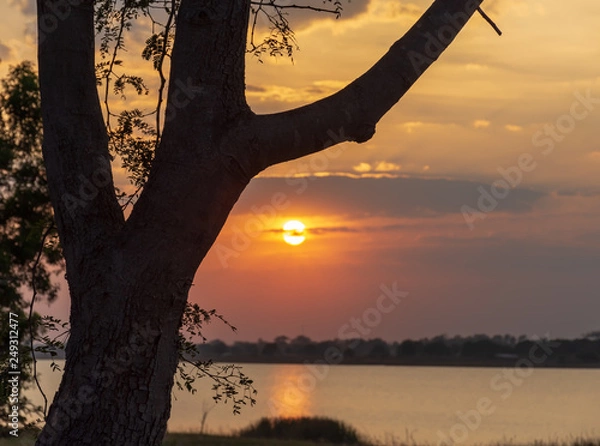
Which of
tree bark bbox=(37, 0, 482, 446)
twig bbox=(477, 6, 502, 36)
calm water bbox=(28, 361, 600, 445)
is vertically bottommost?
tree bark bbox=(37, 0, 482, 446)

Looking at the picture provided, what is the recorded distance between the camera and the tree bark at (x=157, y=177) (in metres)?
5.49

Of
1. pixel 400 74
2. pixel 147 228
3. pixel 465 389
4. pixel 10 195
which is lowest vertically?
pixel 147 228

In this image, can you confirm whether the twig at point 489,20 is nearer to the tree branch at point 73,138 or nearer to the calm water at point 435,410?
the tree branch at point 73,138

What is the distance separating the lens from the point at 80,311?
566 centimetres

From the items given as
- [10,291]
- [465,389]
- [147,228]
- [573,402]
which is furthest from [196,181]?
[465,389]

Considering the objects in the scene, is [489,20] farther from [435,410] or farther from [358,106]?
[435,410]

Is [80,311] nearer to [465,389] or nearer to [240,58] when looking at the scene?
[240,58]

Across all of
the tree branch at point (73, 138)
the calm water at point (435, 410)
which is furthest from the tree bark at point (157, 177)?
the calm water at point (435, 410)

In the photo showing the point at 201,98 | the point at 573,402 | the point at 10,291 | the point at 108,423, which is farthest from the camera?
the point at 573,402

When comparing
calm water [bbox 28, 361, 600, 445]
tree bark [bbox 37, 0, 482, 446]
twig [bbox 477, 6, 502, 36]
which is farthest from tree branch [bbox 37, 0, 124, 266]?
calm water [bbox 28, 361, 600, 445]

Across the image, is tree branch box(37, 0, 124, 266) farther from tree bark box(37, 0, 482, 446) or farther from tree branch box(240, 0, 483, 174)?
tree branch box(240, 0, 483, 174)

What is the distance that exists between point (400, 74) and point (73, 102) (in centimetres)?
222

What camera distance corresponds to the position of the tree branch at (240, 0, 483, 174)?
579 centimetres

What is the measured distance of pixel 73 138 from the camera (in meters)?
5.88
